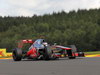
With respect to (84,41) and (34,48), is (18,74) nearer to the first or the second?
(34,48)

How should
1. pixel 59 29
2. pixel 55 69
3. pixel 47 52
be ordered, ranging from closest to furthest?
pixel 55 69 < pixel 47 52 < pixel 59 29

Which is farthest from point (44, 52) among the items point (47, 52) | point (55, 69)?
point (55, 69)

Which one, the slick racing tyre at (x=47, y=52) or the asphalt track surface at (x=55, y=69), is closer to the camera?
the asphalt track surface at (x=55, y=69)

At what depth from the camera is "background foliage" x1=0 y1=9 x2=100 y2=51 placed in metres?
87.9

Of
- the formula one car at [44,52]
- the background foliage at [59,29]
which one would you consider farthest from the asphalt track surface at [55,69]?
the background foliage at [59,29]

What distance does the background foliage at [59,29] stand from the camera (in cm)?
8794

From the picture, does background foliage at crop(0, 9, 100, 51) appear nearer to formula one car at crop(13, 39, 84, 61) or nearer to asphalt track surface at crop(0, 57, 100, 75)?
formula one car at crop(13, 39, 84, 61)

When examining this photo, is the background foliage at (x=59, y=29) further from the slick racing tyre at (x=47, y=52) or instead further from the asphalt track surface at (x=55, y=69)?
the asphalt track surface at (x=55, y=69)

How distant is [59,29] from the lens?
4993 inches

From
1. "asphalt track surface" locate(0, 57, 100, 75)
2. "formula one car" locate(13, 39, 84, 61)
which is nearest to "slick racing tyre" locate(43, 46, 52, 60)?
"formula one car" locate(13, 39, 84, 61)

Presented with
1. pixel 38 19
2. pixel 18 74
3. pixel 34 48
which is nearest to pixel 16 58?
pixel 34 48

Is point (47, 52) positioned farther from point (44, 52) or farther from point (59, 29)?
point (59, 29)

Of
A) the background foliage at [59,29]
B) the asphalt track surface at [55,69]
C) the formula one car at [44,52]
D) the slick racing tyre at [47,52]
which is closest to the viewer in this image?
the asphalt track surface at [55,69]

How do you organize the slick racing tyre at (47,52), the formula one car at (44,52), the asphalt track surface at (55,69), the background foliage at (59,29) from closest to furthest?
the asphalt track surface at (55,69), the slick racing tyre at (47,52), the formula one car at (44,52), the background foliage at (59,29)
